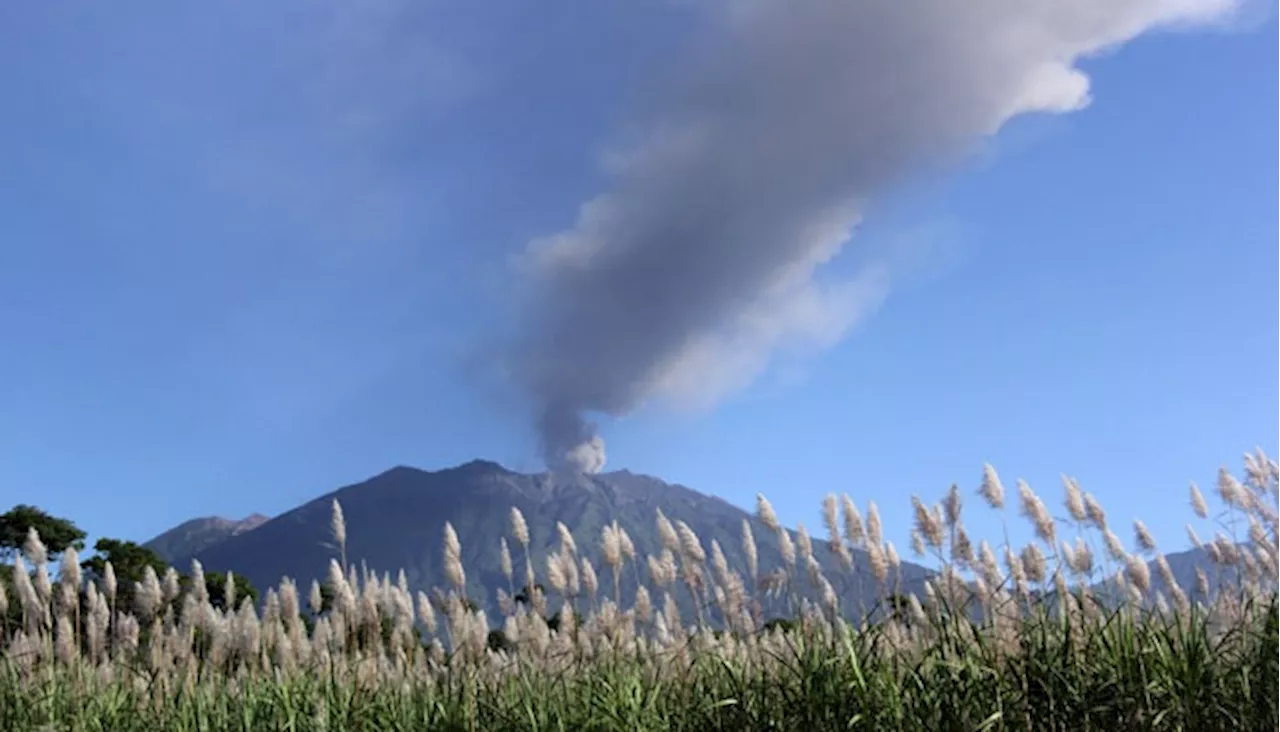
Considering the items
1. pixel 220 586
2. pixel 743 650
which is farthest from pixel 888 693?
pixel 220 586

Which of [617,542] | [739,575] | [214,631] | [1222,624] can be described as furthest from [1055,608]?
[214,631]

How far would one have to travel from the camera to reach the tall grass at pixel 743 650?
5.62 m

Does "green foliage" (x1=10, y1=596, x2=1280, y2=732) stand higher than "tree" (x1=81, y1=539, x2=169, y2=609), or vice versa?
"tree" (x1=81, y1=539, x2=169, y2=609)

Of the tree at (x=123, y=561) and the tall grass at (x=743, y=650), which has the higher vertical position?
the tree at (x=123, y=561)

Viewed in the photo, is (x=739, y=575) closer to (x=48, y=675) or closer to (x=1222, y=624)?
(x=1222, y=624)

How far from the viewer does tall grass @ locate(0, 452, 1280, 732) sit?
562 cm

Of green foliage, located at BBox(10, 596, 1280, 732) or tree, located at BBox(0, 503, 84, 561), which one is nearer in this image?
green foliage, located at BBox(10, 596, 1280, 732)

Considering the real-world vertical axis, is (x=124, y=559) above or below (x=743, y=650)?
above

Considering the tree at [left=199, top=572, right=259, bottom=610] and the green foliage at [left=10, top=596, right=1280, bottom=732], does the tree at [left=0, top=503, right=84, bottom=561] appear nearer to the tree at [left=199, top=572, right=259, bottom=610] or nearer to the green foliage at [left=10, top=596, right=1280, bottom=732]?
the tree at [left=199, top=572, right=259, bottom=610]

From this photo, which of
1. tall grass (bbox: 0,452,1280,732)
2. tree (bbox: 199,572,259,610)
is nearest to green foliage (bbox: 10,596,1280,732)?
tall grass (bbox: 0,452,1280,732)

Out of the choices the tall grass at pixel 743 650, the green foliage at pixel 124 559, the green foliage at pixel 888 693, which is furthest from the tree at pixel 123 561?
the green foliage at pixel 888 693

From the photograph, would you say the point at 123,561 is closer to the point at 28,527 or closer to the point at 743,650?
the point at 28,527

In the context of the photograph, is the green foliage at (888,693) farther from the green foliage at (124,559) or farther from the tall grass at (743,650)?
the green foliage at (124,559)

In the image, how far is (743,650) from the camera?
765 cm
